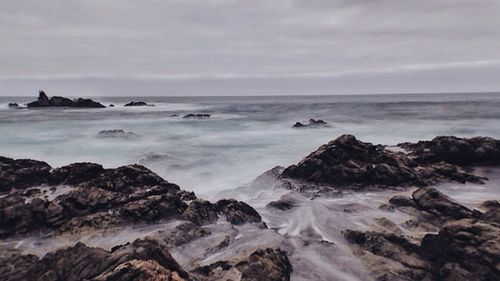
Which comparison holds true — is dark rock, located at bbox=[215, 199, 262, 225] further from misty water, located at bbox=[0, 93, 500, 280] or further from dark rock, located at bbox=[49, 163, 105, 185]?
dark rock, located at bbox=[49, 163, 105, 185]

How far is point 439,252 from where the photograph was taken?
32.7ft

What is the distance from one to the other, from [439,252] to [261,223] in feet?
18.2

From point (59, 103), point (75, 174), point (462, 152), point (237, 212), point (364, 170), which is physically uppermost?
point (462, 152)

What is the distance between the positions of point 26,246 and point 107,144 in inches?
844

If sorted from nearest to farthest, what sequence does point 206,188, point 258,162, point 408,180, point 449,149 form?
point 408,180
point 206,188
point 449,149
point 258,162

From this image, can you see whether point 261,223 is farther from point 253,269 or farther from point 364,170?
point 364,170

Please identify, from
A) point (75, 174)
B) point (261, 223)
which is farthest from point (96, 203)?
point (261, 223)

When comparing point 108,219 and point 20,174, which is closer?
point 108,219

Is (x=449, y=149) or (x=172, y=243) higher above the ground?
(x=449, y=149)

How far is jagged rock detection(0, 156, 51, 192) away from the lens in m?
15.4

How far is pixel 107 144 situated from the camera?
105 feet

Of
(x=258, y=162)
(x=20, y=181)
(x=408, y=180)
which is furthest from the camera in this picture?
(x=258, y=162)

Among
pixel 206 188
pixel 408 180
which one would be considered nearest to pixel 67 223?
pixel 206 188

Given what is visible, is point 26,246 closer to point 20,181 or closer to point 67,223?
point 67,223
